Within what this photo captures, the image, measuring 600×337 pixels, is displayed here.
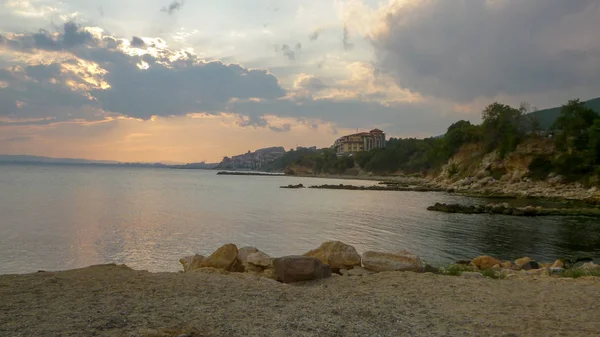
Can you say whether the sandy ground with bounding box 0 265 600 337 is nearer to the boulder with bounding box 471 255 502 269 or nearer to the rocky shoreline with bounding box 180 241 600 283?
the rocky shoreline with bounding box 180 241 600 283

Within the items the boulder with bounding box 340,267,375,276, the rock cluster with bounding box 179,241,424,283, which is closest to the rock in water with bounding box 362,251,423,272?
the rock cluster with bounding box 179,241,424,283

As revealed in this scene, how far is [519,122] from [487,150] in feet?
27.8

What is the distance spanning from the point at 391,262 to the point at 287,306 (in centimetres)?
570

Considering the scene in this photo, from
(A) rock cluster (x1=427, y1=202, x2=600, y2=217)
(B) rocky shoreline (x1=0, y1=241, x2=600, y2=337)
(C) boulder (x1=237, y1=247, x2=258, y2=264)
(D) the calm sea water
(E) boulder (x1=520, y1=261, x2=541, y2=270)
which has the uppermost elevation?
(B) rocky shoreline (x1=0, y1=241, x2=600, y2=337)

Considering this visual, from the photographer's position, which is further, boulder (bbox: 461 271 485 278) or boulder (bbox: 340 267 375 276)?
boulder (bbox: 340 267 375 276)

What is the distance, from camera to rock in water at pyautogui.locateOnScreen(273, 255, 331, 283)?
11.8 m

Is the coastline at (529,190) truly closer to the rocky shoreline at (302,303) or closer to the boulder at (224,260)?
the rocky shoreline at (302,303)

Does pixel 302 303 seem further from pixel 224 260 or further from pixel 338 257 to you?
pixel 224 260

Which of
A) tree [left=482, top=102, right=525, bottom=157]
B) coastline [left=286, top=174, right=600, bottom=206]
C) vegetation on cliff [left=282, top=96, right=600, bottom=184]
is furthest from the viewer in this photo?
tree [left=482, top=102, right=525, bottom=157]

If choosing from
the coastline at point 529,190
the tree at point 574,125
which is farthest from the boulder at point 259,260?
the tree at point 574,125

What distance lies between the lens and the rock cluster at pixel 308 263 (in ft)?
39.2

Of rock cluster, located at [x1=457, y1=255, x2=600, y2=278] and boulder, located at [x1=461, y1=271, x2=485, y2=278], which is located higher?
boulder, located at [x1=461, y1=271, x2=485, y2=278]

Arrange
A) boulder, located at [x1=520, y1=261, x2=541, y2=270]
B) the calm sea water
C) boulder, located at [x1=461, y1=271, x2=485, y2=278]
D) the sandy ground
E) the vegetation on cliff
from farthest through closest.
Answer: the vegetation on cliff < the calm sea water < boulder, located at [x1=520, y1=261, x2=541, y2=270] < boulder, located at [x1=461, y1=271, x2=485, y2=278] < the sandy ground

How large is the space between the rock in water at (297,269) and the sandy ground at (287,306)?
0.32 m
